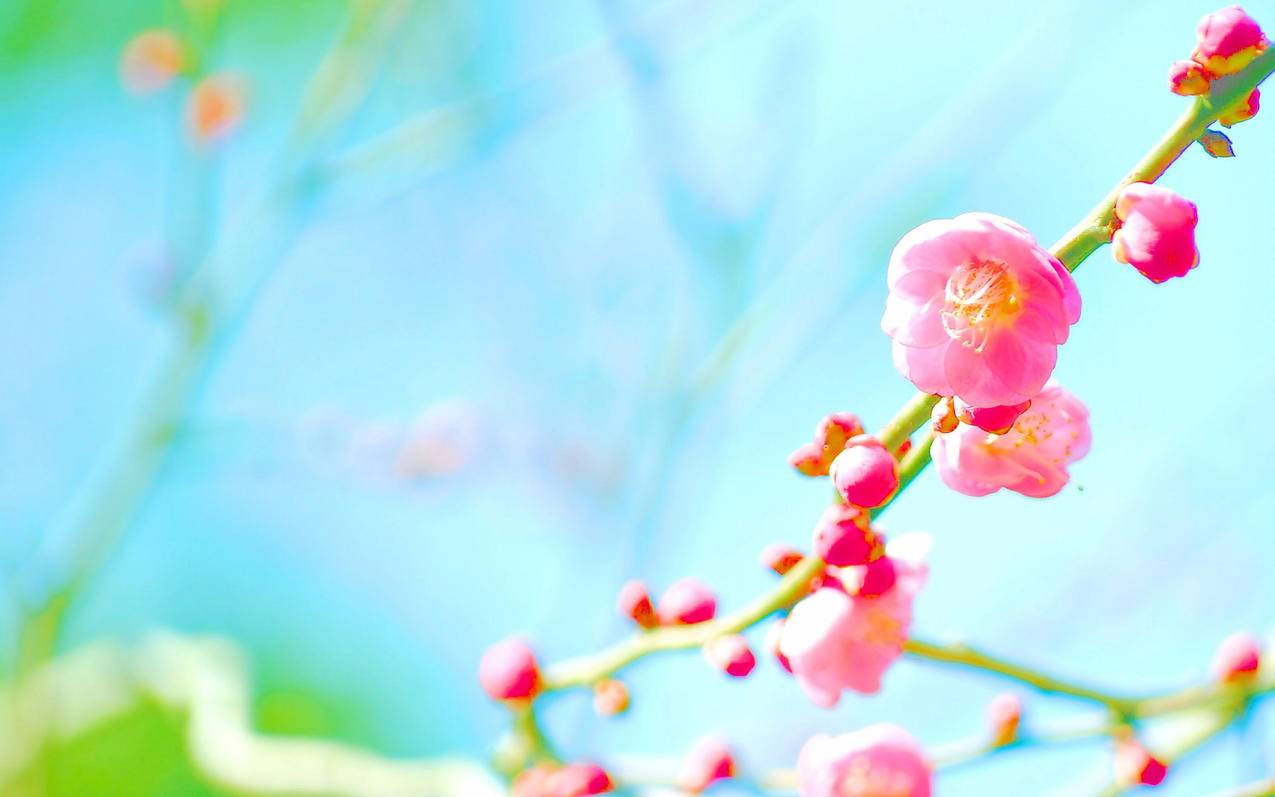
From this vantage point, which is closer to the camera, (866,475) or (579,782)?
(866,475)

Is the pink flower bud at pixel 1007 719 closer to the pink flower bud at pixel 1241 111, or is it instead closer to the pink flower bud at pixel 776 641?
the pink flower bud at pixel 776 641

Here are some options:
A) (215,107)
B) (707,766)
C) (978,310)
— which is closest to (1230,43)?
(978,310)

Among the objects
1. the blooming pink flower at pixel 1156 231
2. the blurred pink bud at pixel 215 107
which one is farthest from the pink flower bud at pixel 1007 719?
the blurred pink bud at pixel 215 107

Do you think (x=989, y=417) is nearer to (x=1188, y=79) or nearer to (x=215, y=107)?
(x=1188, y=79)

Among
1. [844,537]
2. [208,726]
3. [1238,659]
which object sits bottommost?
[208,726]

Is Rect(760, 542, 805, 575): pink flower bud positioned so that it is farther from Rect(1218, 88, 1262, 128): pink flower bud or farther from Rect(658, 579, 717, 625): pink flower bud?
Rect(1218, 88, 1262, 128): pink flower bud

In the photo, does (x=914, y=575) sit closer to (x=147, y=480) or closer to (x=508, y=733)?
(x=508, y=733)

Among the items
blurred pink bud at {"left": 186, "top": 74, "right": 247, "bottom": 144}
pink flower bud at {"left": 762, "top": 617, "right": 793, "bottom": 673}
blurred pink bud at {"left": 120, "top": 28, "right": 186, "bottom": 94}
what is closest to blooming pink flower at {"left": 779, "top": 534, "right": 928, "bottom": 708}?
pink flower bud at {"left": 762, "top": 617, "right": 793, "bottom": 673}
